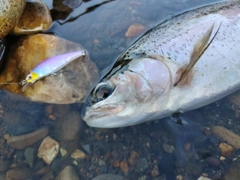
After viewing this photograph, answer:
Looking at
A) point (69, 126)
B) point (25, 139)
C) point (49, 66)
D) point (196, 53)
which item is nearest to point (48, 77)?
point (49, 66)

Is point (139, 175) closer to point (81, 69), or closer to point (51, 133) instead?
point (51, 133)

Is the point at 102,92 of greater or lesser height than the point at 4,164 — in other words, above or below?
above

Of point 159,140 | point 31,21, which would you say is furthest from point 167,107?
point 31,21

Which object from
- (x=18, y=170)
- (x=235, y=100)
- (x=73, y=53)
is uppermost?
(x=73, y=53)

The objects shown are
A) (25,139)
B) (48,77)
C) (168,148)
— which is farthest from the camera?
(48,77)

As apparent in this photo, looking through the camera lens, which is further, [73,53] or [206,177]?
[73,53]

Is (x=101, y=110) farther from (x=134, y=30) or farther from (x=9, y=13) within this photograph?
(x=134, y=30)
